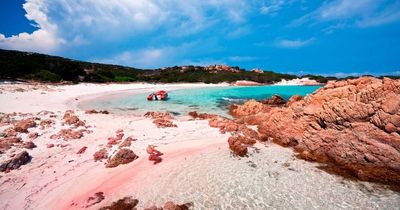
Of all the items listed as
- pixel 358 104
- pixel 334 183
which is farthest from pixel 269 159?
pixel 358 104

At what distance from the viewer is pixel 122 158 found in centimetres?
1096

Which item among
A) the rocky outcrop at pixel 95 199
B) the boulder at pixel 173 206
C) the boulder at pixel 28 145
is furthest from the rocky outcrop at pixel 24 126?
the boulder at pixel 173 206

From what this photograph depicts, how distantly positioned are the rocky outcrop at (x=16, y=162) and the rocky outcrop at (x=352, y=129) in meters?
11.5

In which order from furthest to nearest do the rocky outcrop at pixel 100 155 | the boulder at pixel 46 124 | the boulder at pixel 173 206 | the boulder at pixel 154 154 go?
the boulder at pixel 46 124
the rocky outcrop at pixel 100 155
the boulder at pixel 154 154
the boulder at pixel 173 206

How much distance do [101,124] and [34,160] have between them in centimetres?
656

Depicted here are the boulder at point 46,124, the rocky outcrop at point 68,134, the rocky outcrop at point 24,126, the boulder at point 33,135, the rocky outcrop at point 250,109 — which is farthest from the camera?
the rocky outcrop at point 250,109

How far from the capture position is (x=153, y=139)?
14094mm

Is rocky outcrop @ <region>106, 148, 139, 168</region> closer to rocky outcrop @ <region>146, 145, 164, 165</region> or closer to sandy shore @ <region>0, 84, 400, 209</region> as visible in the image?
sandy shore @ <region>0, 84, 400, 209</region>

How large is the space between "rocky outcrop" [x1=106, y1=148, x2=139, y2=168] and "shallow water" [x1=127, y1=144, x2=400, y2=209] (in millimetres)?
2129

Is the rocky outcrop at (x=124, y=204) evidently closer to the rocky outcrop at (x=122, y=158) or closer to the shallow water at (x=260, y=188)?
the shallow water at (x=260, y=188)

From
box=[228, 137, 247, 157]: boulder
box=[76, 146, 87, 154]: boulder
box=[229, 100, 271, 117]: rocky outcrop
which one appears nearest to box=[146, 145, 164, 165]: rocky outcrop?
box=[76, 146, 87, 154]: boulder

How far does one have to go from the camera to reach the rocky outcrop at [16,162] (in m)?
9.75

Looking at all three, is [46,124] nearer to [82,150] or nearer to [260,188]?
[82,150]

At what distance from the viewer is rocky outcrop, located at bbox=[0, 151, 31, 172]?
9.75m
